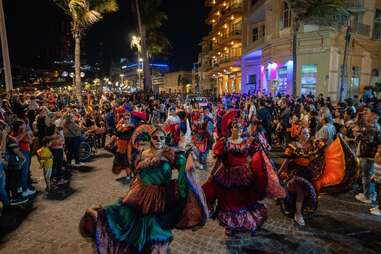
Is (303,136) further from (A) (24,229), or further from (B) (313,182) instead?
(A) (24,229)

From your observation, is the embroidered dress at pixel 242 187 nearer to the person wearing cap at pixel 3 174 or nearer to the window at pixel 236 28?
the person wearing cap at pixel 3 174

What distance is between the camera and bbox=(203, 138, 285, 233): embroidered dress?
13.9ft

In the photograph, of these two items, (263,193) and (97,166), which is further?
Answer: (97,166)

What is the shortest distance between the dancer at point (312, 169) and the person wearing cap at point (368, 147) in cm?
139

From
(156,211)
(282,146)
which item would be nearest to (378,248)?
(156,211)

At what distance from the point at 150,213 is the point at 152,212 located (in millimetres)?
24

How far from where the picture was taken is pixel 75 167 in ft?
29.0

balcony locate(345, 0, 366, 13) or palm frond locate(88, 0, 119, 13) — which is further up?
balcony locate(345, 0, 366, 13)

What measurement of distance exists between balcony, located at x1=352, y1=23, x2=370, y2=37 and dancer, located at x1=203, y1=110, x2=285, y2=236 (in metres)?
26.8

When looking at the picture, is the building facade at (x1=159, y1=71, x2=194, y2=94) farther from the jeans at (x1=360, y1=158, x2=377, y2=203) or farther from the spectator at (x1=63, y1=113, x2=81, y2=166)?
the jeans at (x1=360, y1=158, x2=377, y2=203)

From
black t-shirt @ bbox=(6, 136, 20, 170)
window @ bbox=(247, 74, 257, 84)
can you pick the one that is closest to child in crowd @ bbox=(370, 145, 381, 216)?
black t-shirt @ bbox=(6, 136, 20, 170)

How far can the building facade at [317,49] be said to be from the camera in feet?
74.4

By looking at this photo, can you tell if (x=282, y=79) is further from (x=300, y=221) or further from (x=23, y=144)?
(x=23, y=144)

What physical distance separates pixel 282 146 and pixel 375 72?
23902 millimetres
